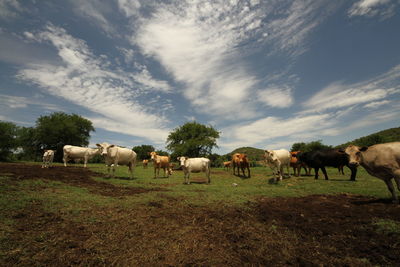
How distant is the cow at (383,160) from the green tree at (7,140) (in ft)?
146

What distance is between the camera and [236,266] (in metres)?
3.26

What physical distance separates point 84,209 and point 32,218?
1224mm

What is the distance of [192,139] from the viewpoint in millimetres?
44500

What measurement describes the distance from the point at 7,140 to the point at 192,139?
33746mm

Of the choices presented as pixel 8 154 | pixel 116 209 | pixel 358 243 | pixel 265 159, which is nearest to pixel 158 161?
pixel 265 159

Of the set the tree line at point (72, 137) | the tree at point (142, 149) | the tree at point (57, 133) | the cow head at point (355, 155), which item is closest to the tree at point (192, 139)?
the tree line at point (72, 137)

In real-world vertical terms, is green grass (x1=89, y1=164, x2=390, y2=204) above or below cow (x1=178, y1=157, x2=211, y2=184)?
below

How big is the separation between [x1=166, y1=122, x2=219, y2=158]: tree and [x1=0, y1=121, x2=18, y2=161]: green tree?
92.8ft

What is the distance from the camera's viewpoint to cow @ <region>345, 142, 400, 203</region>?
6.50 meters

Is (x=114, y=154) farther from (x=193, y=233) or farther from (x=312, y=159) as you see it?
(x=312, y=159)

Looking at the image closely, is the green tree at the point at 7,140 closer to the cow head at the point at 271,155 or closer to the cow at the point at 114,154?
the cow at the point at 114,154

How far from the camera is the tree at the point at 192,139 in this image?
4297cm

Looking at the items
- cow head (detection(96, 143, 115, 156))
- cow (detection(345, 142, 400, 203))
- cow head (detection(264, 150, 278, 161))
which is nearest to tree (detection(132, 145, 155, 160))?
cow head (detection(96, 143, 115, 156))

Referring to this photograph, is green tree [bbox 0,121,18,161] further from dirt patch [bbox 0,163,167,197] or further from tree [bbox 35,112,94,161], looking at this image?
dirt patch [bbox 0,163,167,197]
